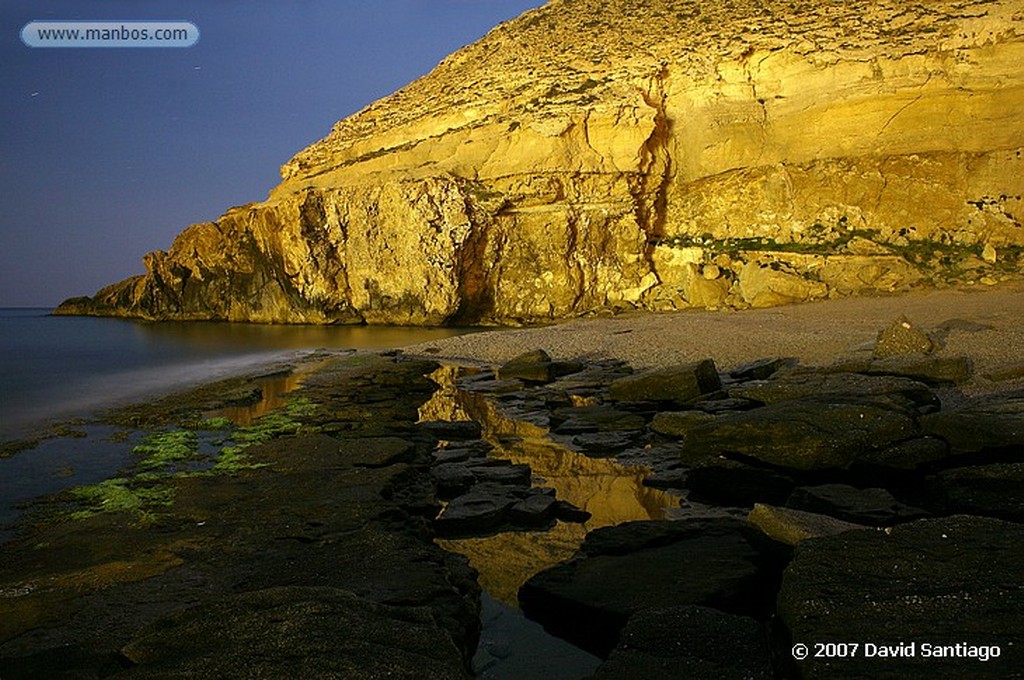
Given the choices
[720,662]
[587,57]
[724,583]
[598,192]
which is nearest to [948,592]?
[720,662]

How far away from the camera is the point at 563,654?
315cm

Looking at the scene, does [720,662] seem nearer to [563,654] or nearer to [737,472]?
[563,654]

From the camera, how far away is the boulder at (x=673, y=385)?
897cm

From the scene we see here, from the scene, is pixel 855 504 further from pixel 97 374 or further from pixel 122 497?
pixel 97 374

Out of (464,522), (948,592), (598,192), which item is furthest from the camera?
(598,192)

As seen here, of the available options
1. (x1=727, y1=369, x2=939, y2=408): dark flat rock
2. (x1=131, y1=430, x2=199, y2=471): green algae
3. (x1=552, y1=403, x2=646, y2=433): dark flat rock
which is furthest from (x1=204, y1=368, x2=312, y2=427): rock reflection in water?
(x1=727, y1=369, x2=939, y2=408): dark flat rock

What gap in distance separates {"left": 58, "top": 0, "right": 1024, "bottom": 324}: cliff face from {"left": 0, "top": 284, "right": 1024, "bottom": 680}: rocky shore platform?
49.3 ft

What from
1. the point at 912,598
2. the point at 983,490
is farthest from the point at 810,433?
the point at 912,598

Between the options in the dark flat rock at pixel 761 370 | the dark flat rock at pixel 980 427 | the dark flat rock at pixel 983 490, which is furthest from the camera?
the dark flat rock at pixel 761 370

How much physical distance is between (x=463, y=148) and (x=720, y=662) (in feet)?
93.8

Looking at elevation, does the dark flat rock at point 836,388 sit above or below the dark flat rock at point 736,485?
above

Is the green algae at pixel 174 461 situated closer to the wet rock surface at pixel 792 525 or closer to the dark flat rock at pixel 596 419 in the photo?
the dark flat rock at pixel 596 419

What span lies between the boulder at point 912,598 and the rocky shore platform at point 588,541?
10 millimetres

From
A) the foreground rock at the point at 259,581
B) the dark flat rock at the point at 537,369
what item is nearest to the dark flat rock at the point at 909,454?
the foreground rock at the point at 259,581
